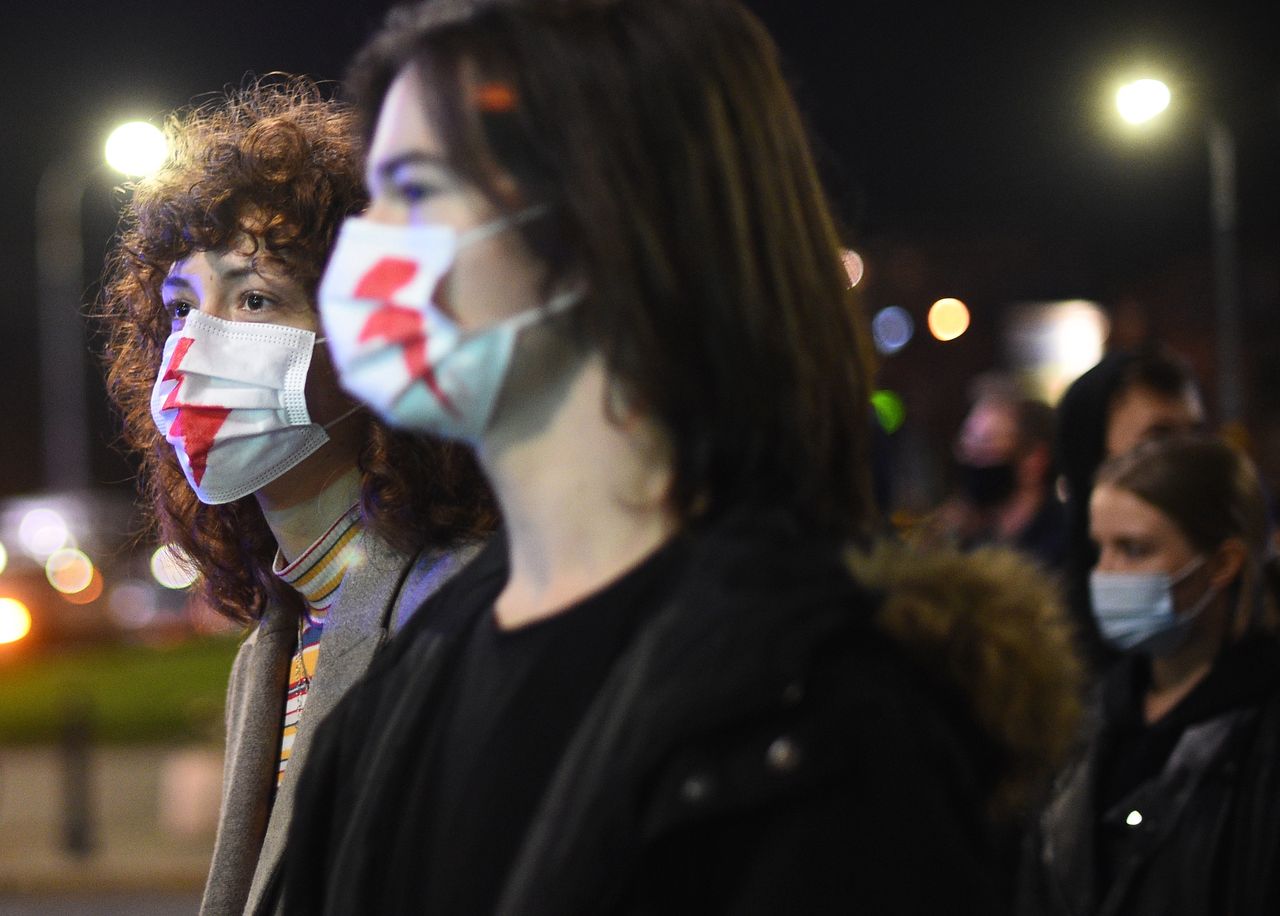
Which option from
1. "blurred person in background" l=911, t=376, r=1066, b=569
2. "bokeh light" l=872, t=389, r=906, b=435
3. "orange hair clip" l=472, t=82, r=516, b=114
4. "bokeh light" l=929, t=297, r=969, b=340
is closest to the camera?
"orange hair clip" l=472, t=82, r=516, b=114

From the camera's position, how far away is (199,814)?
1141 centimetres

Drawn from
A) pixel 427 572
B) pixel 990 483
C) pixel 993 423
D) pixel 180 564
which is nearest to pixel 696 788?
pixel 427 572

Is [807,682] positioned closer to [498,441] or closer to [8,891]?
[498,441]

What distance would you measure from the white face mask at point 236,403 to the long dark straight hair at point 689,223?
Result: 1.11 meters

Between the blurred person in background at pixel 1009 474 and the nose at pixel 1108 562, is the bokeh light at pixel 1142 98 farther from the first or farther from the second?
the nose at pixel 1108 562

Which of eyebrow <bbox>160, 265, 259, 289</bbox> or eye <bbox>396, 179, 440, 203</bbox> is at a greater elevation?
eye <bbox>396, 179, 440, 203</bbox>

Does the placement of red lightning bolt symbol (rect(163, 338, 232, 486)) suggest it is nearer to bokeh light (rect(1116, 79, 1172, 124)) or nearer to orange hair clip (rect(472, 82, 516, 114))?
orange hair clip (rect(472, 82, 516, 114))

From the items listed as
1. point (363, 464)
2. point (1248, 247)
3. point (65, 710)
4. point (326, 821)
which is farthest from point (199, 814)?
point (1248, 247)

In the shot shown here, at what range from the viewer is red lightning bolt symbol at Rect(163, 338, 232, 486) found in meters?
2.76

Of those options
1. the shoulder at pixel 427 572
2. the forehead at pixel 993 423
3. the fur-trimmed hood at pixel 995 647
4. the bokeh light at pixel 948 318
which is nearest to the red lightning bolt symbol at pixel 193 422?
the shoulder at pixel 427 572

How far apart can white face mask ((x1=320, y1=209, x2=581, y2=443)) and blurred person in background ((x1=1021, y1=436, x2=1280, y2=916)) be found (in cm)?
233

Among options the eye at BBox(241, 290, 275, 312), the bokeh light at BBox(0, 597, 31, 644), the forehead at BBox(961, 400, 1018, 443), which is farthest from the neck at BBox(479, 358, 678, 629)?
the bokeh light at BBox(0, 597, 31, 644)

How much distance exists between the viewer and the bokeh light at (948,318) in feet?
161

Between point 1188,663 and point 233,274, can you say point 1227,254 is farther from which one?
point 233,274
